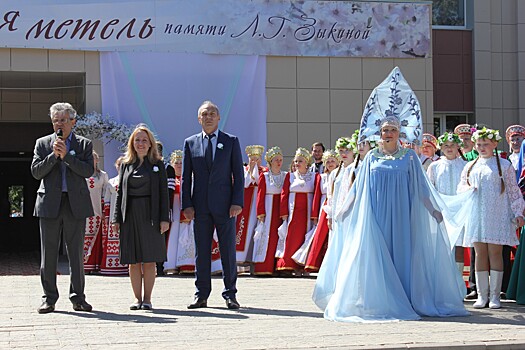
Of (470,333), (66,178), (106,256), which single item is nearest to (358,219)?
(470,333)

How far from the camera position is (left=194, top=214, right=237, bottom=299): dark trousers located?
8047 millimetres

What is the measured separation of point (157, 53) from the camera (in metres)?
14.4

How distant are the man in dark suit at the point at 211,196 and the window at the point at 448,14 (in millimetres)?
11241

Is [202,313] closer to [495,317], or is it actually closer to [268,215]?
[495,317]

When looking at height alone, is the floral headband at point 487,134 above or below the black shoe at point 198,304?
above

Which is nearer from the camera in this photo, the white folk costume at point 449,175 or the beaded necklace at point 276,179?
the white folk costume at point 449,175

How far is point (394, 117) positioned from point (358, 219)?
1006 millimetres

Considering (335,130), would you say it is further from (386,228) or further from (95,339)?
(95,339)

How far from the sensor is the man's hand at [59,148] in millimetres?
7602

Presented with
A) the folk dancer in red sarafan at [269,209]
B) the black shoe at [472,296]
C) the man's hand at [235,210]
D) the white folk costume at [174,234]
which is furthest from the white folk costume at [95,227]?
the black shoe at [472,296]

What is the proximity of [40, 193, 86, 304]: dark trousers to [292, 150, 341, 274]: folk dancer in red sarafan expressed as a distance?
4330 millimetres

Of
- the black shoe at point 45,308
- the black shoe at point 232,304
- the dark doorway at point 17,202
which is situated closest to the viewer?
the black shoe at point 45,308

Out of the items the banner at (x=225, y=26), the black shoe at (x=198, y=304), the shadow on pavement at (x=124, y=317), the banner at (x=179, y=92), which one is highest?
the banner at (x=225, y=26)

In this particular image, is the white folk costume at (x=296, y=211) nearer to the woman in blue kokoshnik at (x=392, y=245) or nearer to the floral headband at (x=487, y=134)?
the woman in blue kokoshnik at (x=392, y=245)
